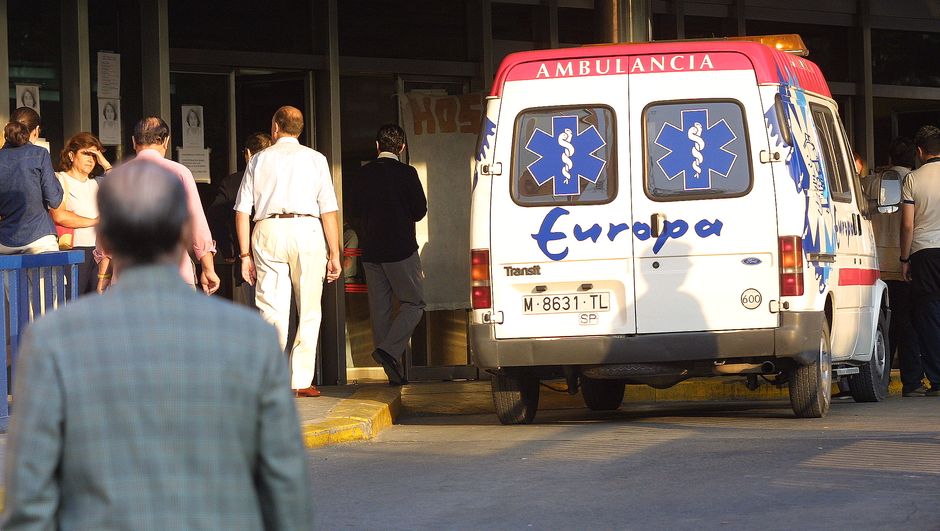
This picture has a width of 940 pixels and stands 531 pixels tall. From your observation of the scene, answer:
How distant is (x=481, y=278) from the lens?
31.4 ft

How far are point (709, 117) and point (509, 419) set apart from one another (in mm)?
2316

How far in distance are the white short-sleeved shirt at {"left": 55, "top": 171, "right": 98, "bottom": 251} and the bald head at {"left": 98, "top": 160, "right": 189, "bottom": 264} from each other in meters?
8.55

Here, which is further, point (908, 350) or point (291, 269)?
point (908, 350)

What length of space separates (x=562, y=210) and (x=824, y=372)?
74.8 inches

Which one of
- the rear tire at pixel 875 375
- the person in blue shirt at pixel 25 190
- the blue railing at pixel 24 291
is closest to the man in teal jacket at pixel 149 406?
the blue railing at pixel 24 291

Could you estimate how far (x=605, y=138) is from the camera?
31.3ft

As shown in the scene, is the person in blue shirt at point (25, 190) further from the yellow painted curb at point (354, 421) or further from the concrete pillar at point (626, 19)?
the concrete pillar at point (626, 19)

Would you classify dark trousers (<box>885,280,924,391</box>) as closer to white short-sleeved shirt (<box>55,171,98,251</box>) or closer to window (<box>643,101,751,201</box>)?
window (<box>643,101,751,201</box>)

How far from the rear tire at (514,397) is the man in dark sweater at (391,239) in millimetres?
2296

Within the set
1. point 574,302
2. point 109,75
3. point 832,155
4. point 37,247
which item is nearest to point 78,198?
point 37,247

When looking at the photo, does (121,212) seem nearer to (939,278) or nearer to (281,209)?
(281,209)

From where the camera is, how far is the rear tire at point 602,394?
11.4 m

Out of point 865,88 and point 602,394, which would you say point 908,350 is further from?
point 865,88

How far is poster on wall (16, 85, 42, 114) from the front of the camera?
1185 cm
